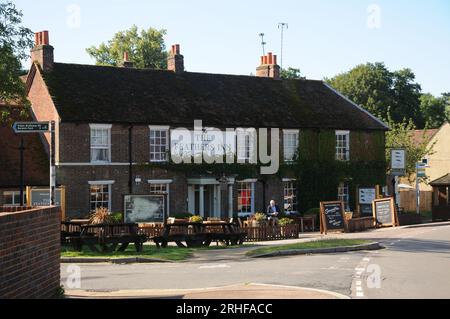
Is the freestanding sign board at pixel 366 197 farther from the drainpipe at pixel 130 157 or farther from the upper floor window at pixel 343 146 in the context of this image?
the drainpipe at pixel 130 157

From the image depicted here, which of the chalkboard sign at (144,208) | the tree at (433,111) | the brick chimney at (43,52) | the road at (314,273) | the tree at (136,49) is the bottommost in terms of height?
the road at (314,273)

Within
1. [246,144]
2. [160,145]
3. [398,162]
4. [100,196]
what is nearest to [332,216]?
[246,144]

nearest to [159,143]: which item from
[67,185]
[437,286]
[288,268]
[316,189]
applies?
[67,185]

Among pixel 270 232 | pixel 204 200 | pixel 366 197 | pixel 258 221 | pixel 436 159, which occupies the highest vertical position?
pixel 436 159

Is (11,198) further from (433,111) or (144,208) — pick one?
(433,111)

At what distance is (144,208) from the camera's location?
2994cm

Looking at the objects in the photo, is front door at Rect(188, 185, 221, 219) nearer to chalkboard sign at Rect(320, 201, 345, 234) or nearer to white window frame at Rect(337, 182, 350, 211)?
chalkboard sign at Rect(320, 201, 345, 234)

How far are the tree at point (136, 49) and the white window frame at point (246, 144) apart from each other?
100 feet

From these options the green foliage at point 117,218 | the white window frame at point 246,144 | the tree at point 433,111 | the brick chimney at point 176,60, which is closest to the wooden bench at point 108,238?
the green foliage at point 117,218

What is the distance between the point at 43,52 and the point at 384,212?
20.5 metres

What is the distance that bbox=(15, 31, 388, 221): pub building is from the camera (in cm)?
3859

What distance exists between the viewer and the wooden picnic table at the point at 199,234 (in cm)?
2830

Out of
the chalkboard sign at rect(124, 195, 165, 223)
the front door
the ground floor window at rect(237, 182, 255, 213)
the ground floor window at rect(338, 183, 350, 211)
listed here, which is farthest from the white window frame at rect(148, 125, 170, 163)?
the ground floor window at rect(338, 183, 350, 211)

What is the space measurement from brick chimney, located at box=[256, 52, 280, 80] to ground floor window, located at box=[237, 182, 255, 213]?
32.5 ft
